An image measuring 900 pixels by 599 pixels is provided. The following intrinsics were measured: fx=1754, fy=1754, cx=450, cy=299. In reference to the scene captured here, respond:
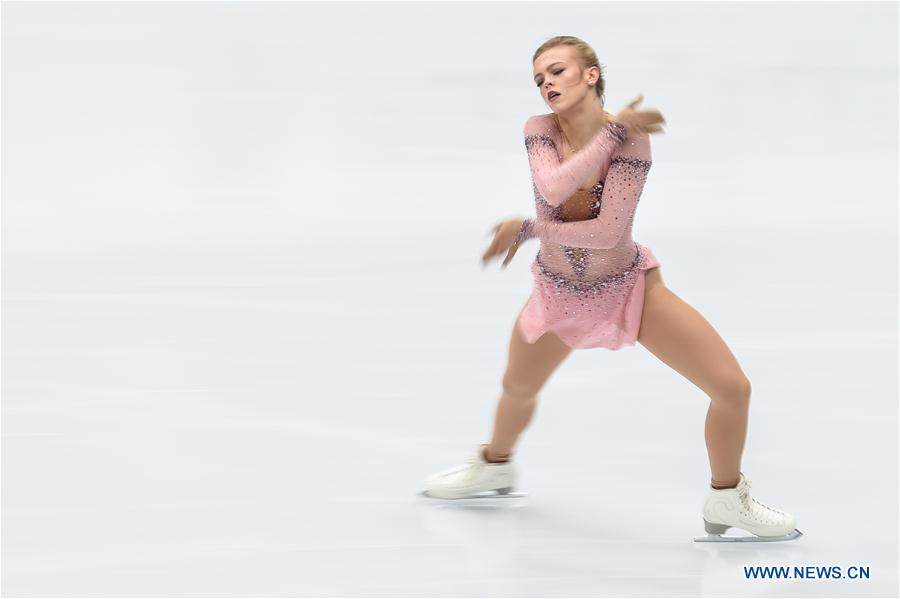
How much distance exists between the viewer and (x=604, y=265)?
5.75 metres

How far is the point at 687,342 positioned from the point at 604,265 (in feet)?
1.21

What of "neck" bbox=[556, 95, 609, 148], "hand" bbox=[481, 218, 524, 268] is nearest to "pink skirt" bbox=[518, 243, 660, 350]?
"hand" bbox=[481, 218, 524, 268]

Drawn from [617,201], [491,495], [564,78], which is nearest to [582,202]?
[617,201]

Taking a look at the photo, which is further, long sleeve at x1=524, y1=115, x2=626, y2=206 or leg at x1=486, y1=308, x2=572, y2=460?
leg at x1=486, y1=308, x2=572, y2=460

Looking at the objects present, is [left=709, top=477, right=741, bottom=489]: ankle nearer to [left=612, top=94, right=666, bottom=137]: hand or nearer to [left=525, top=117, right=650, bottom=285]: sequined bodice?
[left=525, top=117, right=650, bottom=285]: sequined bodice

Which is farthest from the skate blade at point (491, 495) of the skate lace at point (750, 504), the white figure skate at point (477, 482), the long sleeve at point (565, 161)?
the long sleeve at point (565, 161)

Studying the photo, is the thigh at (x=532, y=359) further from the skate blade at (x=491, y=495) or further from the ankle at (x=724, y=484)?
the ankle at (x=724, y=484)

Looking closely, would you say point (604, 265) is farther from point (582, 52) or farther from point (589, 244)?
point (582, 52)

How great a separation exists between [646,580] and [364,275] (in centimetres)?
454

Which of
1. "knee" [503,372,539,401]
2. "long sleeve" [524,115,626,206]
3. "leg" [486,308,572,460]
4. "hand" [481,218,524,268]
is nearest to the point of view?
"long sleeve" [524,115,626,206]

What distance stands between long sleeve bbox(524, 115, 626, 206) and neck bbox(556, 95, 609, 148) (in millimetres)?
67

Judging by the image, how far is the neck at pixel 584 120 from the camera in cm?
570

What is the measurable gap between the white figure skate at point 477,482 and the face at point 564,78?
145 centimetres

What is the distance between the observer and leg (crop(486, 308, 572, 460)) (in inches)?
237
